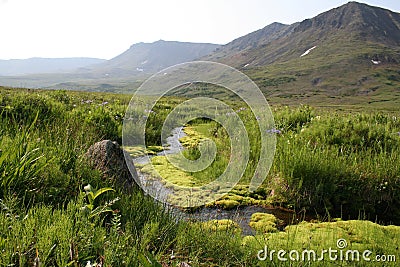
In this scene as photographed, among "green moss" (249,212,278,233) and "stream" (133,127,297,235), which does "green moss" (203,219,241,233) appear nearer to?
"stream" (133,127,297,235)

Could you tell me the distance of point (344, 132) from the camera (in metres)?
8.09

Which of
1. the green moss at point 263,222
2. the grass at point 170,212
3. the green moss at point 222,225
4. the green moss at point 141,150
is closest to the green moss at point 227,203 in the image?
the grass at point 170,212

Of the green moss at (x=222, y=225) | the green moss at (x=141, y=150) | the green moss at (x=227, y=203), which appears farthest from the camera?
the green moss at (x=141, y=150)

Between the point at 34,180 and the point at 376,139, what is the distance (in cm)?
688

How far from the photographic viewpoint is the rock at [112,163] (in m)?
4.69

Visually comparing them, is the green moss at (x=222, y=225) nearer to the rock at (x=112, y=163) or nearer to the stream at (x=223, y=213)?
the stream at (x=223, y=213)

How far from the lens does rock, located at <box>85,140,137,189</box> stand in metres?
4.69

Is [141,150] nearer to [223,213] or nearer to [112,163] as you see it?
[112,163]

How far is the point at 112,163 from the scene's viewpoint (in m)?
4.84

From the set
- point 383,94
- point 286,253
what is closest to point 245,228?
point 286,253

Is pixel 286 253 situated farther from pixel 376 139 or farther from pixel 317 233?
pixel 376 139

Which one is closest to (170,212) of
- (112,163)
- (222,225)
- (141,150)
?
(222,225)

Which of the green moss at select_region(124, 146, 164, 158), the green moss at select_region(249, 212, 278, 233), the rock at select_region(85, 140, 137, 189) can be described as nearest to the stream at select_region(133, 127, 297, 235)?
the green moss at select_region(249, 212, 278, 233)

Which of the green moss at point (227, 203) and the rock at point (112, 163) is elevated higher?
the rock at point (112, 163)
